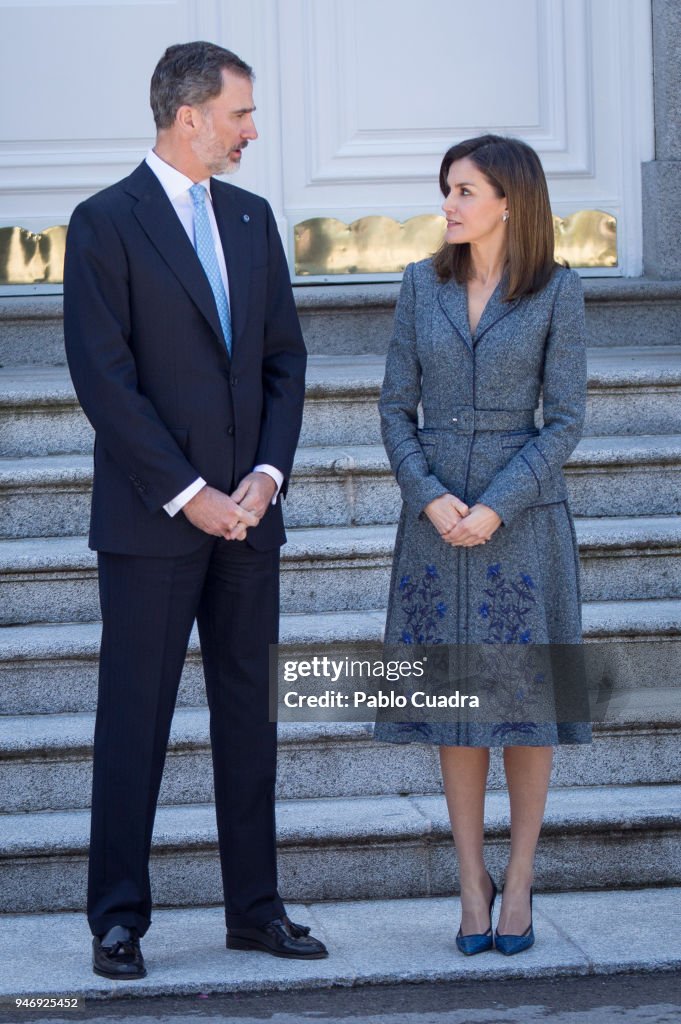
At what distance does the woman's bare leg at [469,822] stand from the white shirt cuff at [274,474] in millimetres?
622

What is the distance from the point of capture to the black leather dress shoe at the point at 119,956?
3.12 m

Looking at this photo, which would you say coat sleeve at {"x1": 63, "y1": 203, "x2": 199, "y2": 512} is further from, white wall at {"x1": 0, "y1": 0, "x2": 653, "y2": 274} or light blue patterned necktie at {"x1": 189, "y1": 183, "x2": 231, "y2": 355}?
white wall at {"x1": 0, "y1": 0, "x2": 653, "y2": 274}

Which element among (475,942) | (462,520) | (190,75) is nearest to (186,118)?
(190,75)

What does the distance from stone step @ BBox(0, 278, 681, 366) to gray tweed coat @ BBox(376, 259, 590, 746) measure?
2.00 metres

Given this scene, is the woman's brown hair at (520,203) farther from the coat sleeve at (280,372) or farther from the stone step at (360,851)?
the stone step at (360,851)

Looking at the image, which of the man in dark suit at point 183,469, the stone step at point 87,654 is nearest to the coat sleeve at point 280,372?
the man in dark suit at point 183,469

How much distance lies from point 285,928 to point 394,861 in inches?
17.8

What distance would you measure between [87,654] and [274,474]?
1.01m

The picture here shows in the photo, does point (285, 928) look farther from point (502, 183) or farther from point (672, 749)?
point (502, 183)

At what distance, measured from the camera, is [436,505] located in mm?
3148

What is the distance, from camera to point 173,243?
10.2 ft

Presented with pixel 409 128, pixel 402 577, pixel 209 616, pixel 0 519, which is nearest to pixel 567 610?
pixel 402 577

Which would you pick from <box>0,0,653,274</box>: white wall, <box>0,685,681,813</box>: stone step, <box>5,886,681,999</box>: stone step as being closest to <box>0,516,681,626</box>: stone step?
<box>0,685,681,813</box>: stone step

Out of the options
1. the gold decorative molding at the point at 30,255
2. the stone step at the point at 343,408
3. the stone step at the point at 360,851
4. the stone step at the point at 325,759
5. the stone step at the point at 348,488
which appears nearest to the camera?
the stone step at the point at 360,851
